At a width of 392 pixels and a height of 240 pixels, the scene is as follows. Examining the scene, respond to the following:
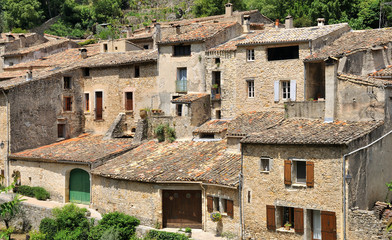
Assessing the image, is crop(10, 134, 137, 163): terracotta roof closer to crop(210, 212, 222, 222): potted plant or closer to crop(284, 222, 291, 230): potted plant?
crop(210, 212, 222, 222): potted plant

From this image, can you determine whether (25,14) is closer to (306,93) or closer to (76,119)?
(76,119)

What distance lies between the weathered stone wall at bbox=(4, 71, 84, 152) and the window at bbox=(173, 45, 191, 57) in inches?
377

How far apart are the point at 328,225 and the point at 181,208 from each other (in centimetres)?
935

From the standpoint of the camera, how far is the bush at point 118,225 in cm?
3003

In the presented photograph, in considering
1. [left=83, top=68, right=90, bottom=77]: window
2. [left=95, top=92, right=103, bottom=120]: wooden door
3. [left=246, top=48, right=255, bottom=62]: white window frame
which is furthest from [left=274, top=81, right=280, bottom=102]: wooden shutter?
[left=83, top=68, right=90, bottom=77]: window

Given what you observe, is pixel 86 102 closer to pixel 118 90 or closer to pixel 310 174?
pixel 118 90

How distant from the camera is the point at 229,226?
2805cm

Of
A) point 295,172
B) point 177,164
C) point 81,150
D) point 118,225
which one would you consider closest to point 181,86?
point 81,150

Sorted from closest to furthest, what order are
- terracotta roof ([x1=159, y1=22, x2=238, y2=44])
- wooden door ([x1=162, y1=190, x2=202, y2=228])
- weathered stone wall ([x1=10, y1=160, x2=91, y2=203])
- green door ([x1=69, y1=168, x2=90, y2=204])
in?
1. wooden door ([x1=162, y1=190, x2=202, y2=228])
2. green door ([x1=69, y1=168, x2=90, y2=204])
3. weathered stone wall ([x1=10, y1=160, x2=91, y2=203])
4. terracotta roof ([x1=159, y1=22, x2=238, y2=44])

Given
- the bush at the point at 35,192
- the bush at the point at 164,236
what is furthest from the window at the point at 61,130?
the bush at the point at 164,236

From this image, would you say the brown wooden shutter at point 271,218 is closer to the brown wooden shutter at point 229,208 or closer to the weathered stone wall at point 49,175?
the brown wooden shutter at point 229,208

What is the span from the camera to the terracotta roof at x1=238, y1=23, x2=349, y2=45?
33.7 metres

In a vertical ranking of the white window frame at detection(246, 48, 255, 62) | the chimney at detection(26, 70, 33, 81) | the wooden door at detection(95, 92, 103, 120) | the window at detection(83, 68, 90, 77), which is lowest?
the wooden door at detection(95, 92, 103, 120)

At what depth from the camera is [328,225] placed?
79.4 ft
